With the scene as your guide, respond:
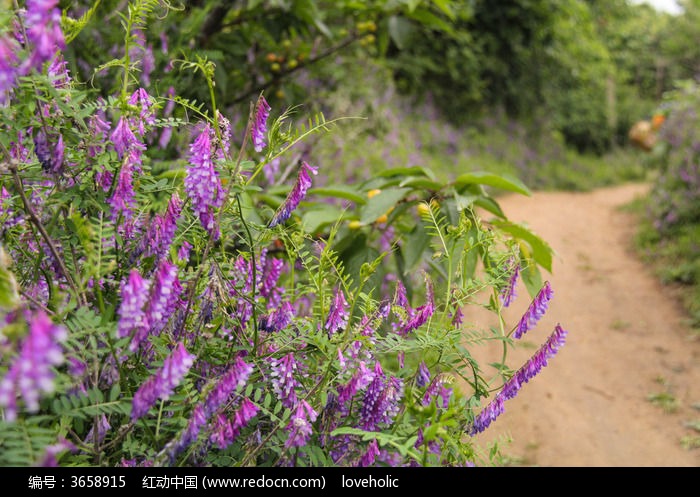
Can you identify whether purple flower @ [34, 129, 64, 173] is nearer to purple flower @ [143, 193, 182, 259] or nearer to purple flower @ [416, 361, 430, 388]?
purple flower @ [143, 193, 182, 259]

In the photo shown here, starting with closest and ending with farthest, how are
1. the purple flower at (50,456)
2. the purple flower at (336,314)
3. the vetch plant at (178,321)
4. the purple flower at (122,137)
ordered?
1. the purple flower at (50,456)
2. the vetch plant at (178,321)
3. the purple flower at (122,137)
4. the purple flower at (336,314)

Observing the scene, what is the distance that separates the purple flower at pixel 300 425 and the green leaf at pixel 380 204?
3.23 feet

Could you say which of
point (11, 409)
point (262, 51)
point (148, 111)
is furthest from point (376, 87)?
point (11, 409)

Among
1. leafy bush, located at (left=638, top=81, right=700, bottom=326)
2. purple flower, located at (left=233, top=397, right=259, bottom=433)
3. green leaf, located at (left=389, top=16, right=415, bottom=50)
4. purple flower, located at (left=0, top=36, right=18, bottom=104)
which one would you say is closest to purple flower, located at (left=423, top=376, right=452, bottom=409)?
purple flower, located at (left=233, top=397, right=259, bottom=433)

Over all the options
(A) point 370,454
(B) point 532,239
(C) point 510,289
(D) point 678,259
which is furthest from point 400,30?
(D) point 678,259

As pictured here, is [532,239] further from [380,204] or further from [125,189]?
[125,189]

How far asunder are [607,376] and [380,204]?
3020 mm

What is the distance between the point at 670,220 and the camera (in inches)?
276

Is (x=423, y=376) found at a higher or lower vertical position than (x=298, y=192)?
lower

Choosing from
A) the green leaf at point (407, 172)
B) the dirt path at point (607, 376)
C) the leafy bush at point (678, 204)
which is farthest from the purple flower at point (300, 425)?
the leafy bush at point (678, 204)

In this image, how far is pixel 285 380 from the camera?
1.12m

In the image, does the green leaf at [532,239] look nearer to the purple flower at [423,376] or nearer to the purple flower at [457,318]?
the purple flower at [457,318]

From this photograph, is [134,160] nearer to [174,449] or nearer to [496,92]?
[174,449]

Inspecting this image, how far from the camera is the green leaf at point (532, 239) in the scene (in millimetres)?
1918
